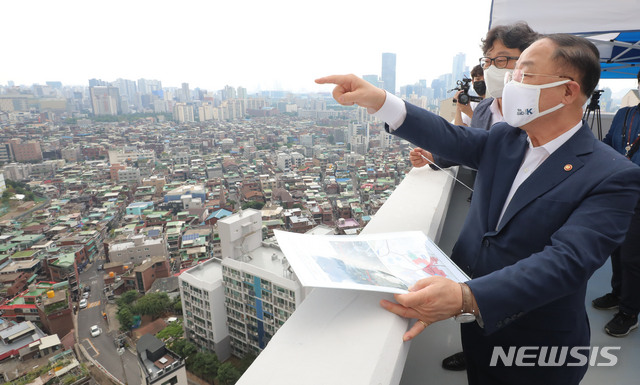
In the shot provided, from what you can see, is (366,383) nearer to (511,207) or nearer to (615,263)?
(511,207)

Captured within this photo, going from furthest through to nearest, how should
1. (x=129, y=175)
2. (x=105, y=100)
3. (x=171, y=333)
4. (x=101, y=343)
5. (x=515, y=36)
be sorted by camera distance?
(x=105, y=100) < (x=129, y=175) < (x=101, y=343) < (x=171, y=333) < (x=515, y=36)

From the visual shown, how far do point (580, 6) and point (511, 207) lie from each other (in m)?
0.86

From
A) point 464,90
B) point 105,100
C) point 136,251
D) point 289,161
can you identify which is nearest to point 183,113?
point 105,100

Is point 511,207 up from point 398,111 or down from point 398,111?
down

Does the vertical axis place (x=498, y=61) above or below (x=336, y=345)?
above

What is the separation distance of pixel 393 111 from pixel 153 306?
591 centimetres

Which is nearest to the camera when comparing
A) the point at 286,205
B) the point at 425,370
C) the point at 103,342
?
the point at 425,370

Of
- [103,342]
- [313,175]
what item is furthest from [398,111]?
[313,175]

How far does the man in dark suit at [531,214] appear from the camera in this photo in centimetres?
36

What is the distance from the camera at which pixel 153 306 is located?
546cm

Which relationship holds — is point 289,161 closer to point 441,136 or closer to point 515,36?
point 515,36

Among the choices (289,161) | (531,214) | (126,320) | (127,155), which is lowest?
(126,320)

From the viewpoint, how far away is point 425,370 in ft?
2.02

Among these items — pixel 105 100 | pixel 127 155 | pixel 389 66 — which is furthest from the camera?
Answer: pixel 105 100
